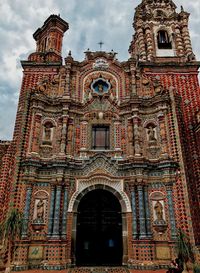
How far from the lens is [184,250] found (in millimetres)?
10094

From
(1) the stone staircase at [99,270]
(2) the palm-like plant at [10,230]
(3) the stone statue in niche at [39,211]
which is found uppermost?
(3) the stone statue in niche at [39,211]

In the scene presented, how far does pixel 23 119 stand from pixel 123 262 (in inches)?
357

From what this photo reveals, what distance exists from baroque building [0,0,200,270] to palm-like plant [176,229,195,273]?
0.78m

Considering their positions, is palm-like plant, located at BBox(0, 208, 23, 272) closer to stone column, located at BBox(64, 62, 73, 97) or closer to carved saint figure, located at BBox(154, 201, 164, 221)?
carved saint figure, located at BBox(154, 201, 164, 221)

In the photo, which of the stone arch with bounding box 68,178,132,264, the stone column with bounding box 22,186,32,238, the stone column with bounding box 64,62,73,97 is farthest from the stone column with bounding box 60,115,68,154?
the stone column with bounding box 22,186,32,238

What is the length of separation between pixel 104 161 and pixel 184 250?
18.2 ft

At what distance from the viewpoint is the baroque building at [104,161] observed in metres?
11.7

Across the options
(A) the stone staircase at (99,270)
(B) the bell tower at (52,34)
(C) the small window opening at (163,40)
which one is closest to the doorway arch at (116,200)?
(A) the stone staircase at (99,270)

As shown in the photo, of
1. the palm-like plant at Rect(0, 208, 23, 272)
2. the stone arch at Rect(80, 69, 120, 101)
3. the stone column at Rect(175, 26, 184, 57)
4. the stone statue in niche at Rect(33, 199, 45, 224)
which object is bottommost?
the palm-like plant at Rect(0, 208, 23, 272)

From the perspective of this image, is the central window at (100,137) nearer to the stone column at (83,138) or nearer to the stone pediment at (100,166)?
the stone column at (83,138)

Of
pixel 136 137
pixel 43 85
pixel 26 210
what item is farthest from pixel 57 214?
pixel 43 85

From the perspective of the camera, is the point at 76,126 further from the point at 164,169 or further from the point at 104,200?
the point at 164,169

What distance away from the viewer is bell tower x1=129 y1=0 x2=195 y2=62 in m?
17.8

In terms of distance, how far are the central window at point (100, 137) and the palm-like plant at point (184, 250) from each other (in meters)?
6.03
